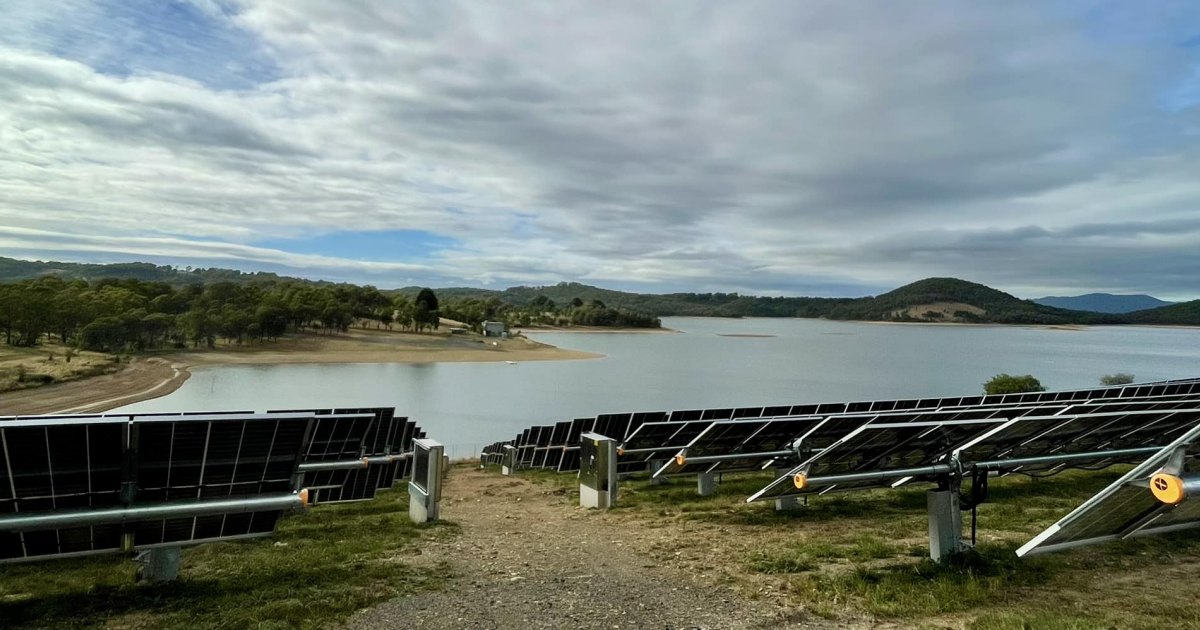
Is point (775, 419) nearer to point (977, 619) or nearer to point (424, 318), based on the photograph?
point (977, 619)

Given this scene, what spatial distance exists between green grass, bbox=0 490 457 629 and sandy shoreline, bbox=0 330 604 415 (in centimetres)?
4444

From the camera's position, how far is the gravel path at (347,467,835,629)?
15.1 ft

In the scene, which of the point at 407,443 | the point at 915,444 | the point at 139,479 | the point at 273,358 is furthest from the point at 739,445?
the point at 273,358

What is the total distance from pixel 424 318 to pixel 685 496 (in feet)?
336

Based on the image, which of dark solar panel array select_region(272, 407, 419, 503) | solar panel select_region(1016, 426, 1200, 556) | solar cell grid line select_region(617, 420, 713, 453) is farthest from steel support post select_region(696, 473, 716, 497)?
solar panel select_region(1016, 426, 1200, 556)

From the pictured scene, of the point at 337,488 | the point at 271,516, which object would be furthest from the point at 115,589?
the point at 337,488

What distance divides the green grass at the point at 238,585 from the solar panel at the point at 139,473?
408 mm

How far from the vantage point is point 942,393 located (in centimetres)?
5475

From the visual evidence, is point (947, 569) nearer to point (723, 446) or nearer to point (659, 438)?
point (723, 446)

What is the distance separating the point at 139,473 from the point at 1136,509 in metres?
6.36

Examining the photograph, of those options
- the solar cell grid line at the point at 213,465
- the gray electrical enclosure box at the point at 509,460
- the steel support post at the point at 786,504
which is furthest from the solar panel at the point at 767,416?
the solar cell grid line at the point at 213,465

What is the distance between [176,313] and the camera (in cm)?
8644

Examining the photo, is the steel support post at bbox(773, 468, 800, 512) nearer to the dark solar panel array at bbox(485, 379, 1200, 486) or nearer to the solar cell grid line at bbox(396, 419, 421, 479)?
the dark solar panel array at bbox(485, 379, 1200, 486)

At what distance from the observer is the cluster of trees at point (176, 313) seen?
69.3 m
